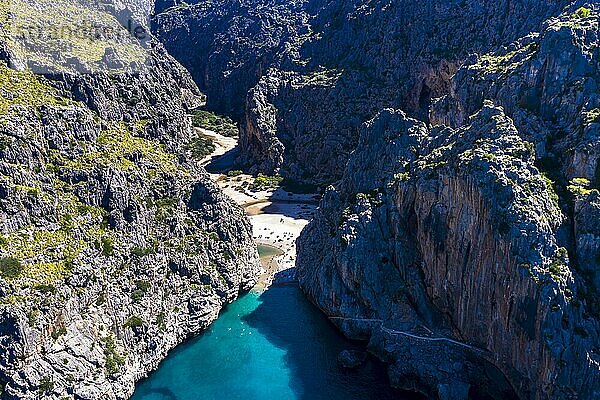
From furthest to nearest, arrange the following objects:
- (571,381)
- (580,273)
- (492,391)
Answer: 1. (492,391)
2. (580,273)
3. (571,381)

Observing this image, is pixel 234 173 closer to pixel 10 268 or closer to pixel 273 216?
pixel 273 216

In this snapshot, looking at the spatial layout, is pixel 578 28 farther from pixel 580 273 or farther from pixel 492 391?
pixel 492 391

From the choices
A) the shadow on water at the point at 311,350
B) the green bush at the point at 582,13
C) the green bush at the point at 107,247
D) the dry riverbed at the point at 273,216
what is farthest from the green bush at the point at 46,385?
the green bush at the point at 582,13

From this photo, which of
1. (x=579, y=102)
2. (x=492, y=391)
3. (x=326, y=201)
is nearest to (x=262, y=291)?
(x=326, y=201)

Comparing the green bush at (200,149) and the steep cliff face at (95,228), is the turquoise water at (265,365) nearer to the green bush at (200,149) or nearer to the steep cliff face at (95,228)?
the steep cliff face at (95,228)

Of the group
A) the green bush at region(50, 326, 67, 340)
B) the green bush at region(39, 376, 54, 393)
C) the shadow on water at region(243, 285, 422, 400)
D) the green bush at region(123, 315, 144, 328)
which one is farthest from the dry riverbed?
the green bush at region(39, 376, 54, 393)
